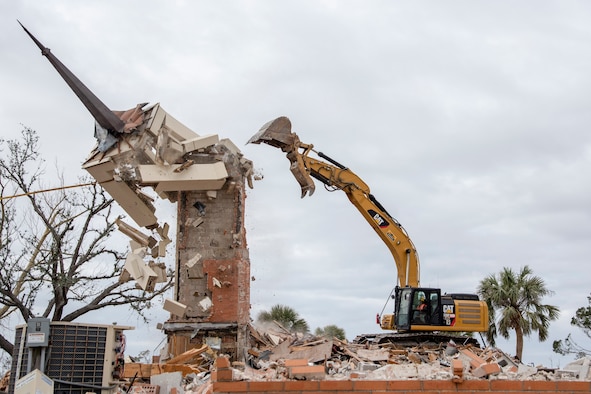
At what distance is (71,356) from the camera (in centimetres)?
1068

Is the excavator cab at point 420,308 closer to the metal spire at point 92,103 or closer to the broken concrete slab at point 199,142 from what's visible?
the broken concrete slab at point 199,142

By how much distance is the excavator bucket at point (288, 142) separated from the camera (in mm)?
16047

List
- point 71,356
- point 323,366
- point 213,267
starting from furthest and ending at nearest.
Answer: point 213,267 → point 71,356 → point 323,366

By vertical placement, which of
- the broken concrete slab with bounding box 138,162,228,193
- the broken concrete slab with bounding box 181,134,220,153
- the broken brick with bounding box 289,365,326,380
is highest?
the broken concrete slab with bounding box 181,134,220,153

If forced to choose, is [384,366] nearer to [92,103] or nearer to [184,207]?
[184,207]

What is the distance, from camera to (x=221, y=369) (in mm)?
7969

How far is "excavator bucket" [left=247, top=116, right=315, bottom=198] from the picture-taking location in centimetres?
1605

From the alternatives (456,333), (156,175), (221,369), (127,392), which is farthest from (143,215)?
(456,333)

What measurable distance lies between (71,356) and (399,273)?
9.19 m

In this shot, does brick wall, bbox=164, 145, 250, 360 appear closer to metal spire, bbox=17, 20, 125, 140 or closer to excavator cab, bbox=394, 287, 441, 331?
metal spire, bbox=17, 20, 125, 140

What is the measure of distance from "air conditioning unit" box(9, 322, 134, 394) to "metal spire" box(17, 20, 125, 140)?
14.9 ft

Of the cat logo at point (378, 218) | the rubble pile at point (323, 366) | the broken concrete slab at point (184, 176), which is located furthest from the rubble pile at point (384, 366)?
the cat logo at point (378, 218)

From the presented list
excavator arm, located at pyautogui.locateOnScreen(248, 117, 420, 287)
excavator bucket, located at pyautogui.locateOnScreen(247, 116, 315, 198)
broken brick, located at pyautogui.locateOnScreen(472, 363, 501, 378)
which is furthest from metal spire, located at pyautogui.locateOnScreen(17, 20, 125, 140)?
broken brick, located at pyautogui.locateOnScreen(472, 363, 501, 378)

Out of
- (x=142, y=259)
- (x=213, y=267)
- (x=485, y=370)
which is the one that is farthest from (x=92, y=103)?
(x=485, y=370)
